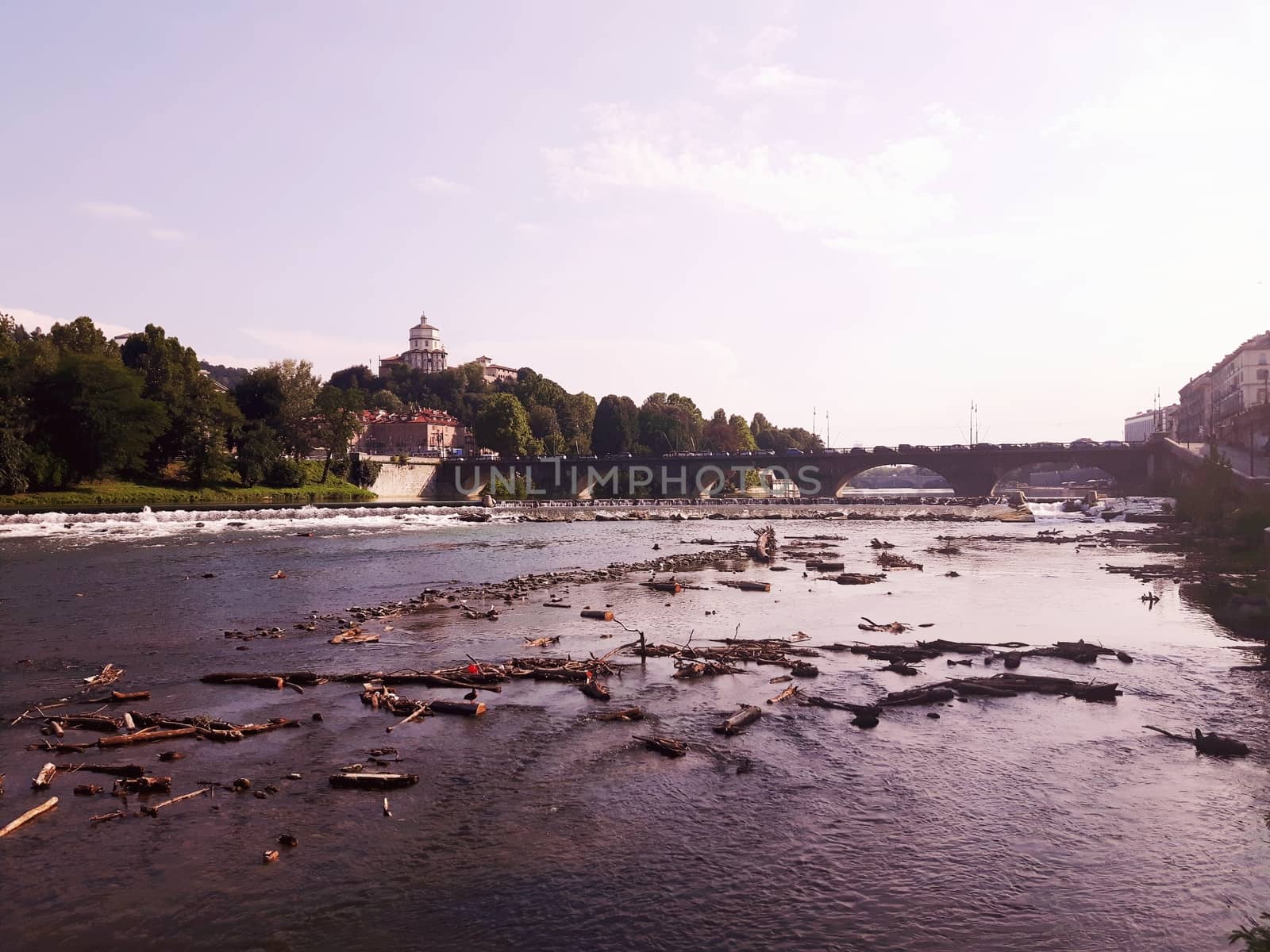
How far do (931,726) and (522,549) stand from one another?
5041cm

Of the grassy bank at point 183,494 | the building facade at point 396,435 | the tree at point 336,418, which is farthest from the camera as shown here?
the building facade at point 396,435

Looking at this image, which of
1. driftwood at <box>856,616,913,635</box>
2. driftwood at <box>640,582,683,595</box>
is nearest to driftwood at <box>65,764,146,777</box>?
driftwood at <box>856,616,913,635</box>

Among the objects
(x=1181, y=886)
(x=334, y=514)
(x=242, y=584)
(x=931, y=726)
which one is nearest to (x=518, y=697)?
(x=931, y=726)

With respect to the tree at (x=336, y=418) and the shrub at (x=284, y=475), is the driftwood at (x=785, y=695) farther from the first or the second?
the tree at (x=336, y=418)

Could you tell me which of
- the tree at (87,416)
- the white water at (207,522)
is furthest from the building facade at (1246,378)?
the tree at (87,416)

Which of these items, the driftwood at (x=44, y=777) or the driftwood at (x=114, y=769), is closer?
the driftwood at (x=44, y=777)

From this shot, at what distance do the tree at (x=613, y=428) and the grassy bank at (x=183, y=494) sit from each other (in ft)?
204

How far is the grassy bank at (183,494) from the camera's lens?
310 feet

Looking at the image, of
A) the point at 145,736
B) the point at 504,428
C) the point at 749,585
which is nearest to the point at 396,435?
the point at 504,428

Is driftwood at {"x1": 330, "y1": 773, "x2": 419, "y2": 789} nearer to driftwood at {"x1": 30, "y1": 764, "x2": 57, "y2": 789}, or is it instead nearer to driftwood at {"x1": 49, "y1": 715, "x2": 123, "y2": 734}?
driftwood at {"x1": 30, "y1": 764, "x2": 57, "y2": 789}

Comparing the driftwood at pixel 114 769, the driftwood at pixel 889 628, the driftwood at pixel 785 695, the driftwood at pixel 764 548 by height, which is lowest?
the driftwood at pixel 114 769

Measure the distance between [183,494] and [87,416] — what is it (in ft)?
51.8

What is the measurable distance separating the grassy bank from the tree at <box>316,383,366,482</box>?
4375mm

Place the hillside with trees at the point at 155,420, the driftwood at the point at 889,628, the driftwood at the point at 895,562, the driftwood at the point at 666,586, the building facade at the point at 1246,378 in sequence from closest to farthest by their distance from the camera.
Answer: the driftwood at the point at 889,628 < the driftwood at the point at 666,586 < the driftwood at the point at 895,562 < the hillside with trees at the point at 155,420 < the building facade at the point at 1246,378
